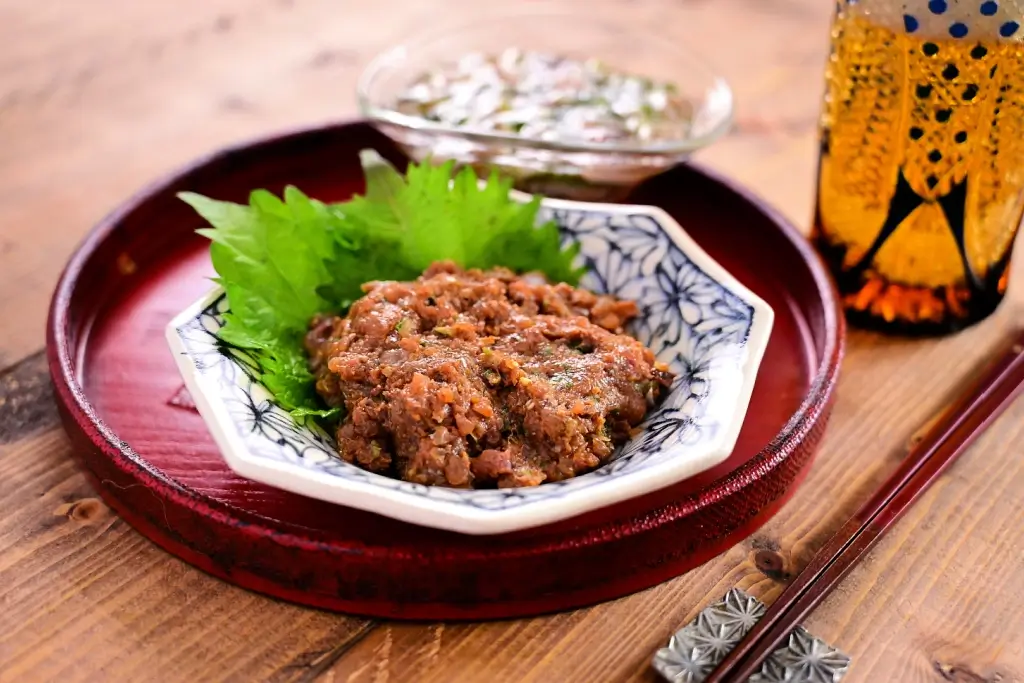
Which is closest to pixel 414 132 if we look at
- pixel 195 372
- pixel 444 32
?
pixel 444 32

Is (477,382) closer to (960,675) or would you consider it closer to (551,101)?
(960,675)

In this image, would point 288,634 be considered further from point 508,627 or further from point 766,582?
point 766,582

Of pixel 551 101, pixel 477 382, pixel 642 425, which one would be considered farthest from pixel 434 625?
pixel 551 101

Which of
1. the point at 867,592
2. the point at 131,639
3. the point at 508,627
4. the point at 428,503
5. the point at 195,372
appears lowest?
the point at 867,592

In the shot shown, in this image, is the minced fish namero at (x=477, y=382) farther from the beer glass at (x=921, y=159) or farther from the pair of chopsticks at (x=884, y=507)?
the beer glass at (x=921, y=159)

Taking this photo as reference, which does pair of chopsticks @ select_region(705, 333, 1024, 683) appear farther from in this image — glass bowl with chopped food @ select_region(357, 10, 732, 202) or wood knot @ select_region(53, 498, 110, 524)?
wood knot @ select_region(53, 498, 110, 524)

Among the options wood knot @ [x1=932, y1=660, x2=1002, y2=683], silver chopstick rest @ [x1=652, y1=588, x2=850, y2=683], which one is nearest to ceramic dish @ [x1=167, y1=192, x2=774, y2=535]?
silver chopstick rest @ [x1=652, y1=588, x2=850, y2=683]
